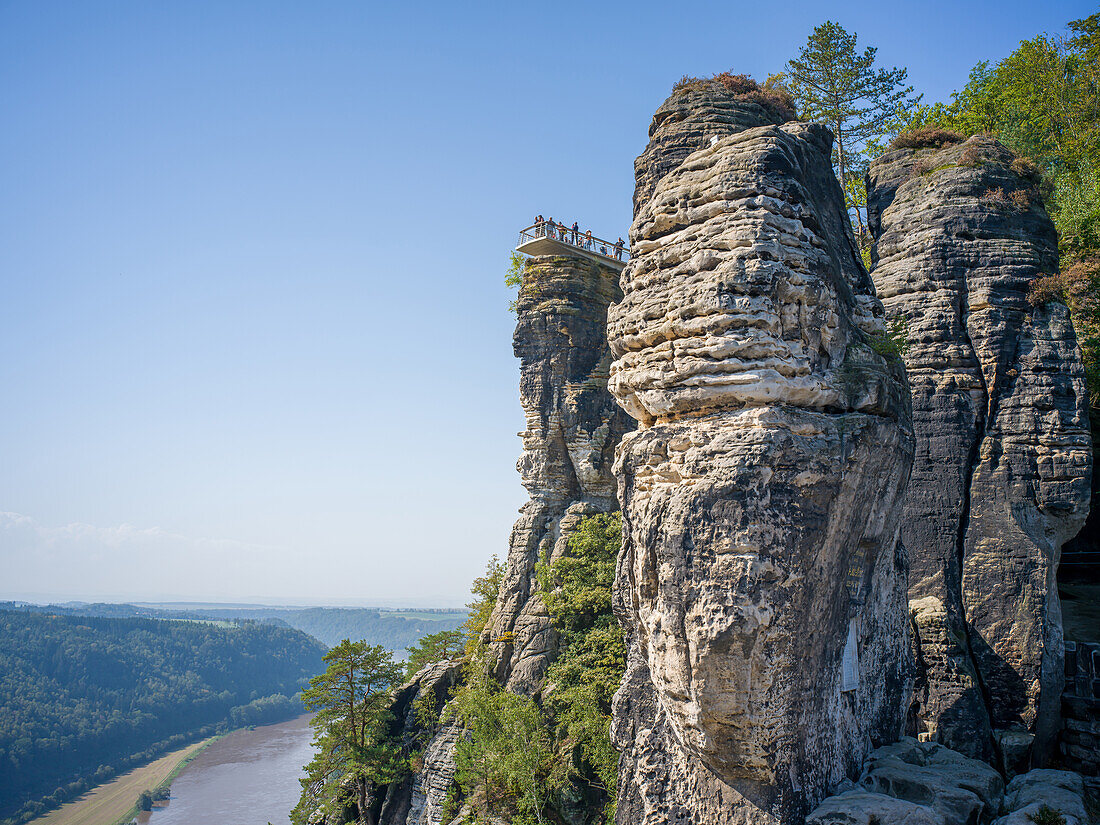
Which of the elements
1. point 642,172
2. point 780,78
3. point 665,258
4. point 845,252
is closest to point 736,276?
point 665,258

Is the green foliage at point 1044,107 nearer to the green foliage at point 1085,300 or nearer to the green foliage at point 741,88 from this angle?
the green foliage at point 1085,300

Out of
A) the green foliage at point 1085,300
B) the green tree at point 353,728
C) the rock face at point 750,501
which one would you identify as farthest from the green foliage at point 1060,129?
the green tree at point 353,728

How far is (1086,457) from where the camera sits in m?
17.4

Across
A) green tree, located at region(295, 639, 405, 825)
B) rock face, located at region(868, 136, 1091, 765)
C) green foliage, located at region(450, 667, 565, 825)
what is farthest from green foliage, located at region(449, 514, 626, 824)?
rock face, located at region(868, 136, 1091, 765)

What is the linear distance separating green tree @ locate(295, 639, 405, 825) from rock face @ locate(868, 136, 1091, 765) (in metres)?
21.8

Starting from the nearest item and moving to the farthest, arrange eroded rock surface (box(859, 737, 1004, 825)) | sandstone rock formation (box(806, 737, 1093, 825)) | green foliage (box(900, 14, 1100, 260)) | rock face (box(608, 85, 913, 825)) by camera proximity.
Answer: sandstone rock formation (box(806, 737, 1093, 825)) → rock face (box(608, 85, 913, 825)) → eroded rock surface (box(859, 737, 1004, 825)) → green foliage (box(900, 14, 1100, 260))

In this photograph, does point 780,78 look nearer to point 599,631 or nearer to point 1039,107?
point 1039,107

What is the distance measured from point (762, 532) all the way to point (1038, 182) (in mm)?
17211

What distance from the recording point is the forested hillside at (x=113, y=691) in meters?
111

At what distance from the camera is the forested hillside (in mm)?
111188

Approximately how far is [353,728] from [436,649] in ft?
25.5

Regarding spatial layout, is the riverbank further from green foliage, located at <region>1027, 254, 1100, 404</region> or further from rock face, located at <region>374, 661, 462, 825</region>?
green foliage, located at <region>1027, 254, 1100, 404</region>

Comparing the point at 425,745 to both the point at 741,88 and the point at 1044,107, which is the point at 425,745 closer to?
the point at 741,88

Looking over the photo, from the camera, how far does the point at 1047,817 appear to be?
422 inches
